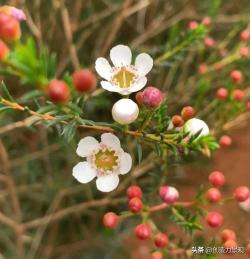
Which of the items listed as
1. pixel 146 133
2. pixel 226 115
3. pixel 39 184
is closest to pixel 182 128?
pixel 146 133

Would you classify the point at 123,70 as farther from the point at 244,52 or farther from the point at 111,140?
the point at 244,52

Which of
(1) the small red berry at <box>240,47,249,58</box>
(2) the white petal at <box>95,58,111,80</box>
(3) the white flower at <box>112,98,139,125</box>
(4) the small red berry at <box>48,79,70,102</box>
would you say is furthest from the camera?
(1) the small red berry at <box>240,47,249,58</box>

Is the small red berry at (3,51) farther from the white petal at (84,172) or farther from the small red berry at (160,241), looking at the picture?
the small red berry at (160,241)

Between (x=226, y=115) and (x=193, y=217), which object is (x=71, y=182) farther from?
(x=193, y=217)

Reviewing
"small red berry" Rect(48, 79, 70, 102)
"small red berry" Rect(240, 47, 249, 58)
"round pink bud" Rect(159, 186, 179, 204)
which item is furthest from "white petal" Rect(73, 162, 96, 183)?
"small red berry" Rect(240, 47, 249, 58)

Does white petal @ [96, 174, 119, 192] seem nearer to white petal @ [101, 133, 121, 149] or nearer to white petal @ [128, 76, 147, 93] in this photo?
white petal @ [101, 133, 121, 149]

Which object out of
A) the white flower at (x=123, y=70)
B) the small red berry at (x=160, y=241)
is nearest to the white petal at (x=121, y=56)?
the white flower at (x=123, y=70)
